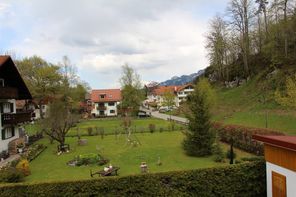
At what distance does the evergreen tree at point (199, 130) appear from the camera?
96.2 ft

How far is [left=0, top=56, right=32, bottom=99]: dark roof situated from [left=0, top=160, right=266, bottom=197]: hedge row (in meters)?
20.9

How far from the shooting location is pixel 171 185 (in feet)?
48.5

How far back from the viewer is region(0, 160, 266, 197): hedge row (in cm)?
1430

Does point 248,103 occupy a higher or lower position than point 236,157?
higher

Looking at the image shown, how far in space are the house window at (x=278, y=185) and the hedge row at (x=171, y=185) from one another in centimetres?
145

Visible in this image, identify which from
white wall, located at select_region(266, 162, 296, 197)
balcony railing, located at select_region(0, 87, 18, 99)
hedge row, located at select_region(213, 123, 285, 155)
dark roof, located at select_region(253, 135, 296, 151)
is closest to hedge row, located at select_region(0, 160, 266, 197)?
white wall, located at select_region(266, 162, 296, 197)

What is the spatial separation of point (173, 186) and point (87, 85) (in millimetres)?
100097

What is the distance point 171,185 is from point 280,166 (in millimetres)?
4508

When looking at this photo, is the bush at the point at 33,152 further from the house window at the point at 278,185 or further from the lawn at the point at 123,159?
the house window at the point at 278,185

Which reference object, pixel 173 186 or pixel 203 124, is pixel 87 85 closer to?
pixel 203 124

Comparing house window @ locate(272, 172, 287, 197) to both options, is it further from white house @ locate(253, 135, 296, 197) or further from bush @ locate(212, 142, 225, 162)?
bush @ locate(212, 142, 225, 162)

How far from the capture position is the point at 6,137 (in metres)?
35.4

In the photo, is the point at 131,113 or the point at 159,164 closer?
the point at 159,164

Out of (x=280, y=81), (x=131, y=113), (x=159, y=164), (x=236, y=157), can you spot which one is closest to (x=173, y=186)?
(x=159, y=164)
